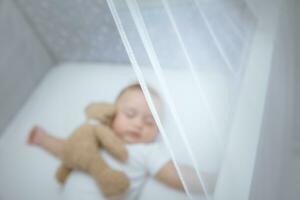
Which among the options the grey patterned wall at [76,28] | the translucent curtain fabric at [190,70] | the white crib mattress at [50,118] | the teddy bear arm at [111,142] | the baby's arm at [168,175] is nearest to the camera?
the translucent curtain fabric at [190,70]

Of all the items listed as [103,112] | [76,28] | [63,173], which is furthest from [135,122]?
[76,28]

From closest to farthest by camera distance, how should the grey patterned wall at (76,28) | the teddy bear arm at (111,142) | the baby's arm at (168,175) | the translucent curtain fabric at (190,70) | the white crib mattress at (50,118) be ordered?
the translucent curtain fabric at (190,70) < the baby's arm at (168,175) < the teddy bear arm at (111,142) < the white crib mattress at (50,118) < the grey patterned wall at (76,28)

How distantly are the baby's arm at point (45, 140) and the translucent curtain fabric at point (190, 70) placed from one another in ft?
2.25

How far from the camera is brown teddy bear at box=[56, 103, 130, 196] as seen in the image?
3.59 feet

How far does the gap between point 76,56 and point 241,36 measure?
90cm

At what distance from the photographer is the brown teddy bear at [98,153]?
1096mm

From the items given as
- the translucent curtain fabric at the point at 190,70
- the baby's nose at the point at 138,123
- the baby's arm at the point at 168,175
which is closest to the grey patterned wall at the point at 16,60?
the baby's nose at the point at 138,123

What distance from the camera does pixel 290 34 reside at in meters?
1.16

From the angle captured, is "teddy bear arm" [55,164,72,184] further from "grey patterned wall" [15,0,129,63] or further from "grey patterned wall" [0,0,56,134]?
"grey patterned wall" [15,0,129,63]

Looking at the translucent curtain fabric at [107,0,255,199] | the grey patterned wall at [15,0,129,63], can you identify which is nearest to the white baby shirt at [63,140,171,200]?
the translucent curtain fabric at [107,0,255,199]

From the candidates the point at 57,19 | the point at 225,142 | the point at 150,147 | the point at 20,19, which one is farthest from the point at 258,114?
the point at 20,19

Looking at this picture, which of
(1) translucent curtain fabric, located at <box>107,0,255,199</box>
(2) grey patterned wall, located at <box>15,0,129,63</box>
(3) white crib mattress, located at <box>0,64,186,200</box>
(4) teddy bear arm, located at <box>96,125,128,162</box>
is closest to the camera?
(1) translucent curtain fabric, located at <box>107,0,255,199</box>

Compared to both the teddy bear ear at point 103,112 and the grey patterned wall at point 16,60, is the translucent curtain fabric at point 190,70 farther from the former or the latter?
the grey patterned wall at point 16,60

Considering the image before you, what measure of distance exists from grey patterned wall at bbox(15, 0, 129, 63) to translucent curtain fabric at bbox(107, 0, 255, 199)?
605mm
